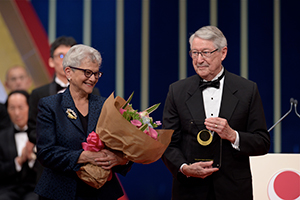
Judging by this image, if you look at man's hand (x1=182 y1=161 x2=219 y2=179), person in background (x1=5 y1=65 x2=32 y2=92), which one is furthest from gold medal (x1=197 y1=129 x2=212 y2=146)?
person in background (x1=5 y1=65 x2=32 y2=92)

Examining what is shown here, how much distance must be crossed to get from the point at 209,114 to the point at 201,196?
0.46 metres

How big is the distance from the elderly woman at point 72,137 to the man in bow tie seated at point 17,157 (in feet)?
5.59

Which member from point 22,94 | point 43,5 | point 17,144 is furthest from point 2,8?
point 17,144

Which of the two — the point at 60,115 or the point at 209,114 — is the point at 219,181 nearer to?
the point at 209,114

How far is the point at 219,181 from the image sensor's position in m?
2.23

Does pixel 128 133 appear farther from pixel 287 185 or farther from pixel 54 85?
pixel 54 85

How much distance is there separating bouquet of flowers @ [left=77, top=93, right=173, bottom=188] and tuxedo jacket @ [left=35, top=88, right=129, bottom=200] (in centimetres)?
11

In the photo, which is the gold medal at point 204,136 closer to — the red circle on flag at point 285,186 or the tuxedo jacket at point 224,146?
the tuxedo jacket at point 224,146

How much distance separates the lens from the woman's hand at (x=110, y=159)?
1966 mm

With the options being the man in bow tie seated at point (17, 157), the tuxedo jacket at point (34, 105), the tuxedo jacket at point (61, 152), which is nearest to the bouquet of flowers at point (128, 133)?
the tuxedo jacket at point (61, 152)

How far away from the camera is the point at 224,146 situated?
7.44 ft

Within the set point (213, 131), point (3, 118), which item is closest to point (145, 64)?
point (3, 118)

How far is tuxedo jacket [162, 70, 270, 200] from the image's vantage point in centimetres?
223

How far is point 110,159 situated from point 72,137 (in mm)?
235
